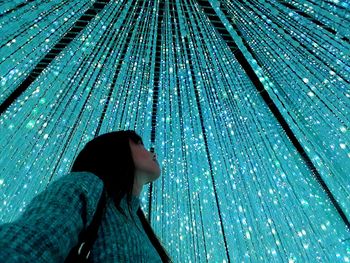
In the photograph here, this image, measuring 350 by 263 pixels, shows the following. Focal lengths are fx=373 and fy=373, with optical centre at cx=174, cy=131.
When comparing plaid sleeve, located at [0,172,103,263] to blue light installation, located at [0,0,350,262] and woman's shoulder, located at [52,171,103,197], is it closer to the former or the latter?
woman's shoulder, located at [52,171,103,197]

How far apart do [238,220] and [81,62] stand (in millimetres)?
2081

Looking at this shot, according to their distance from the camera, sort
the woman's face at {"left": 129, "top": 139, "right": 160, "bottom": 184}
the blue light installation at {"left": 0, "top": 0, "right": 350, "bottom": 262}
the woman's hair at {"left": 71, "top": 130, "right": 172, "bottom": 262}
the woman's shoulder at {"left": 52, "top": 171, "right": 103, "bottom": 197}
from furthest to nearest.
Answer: the blue light installation at {"left": 0, "top": 0, "right": 350, "bottom": 262} → the woman's face at {"left": 129, "top": 139, "right": 160, "bottom": 184} → the woman's hair at {"left": 71, "top": 130, "right": 172, "bottom": 262} → the woman's shoulder at {"left": 52, "top": 171, "right": 103, "bottom": 197}

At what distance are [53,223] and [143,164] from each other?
0.58 metres

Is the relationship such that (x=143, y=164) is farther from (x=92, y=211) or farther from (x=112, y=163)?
(x=92, y=211)

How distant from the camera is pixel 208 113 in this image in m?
3.16

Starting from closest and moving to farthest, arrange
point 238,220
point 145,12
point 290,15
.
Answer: point 290,15, point 145,12, point 238,220

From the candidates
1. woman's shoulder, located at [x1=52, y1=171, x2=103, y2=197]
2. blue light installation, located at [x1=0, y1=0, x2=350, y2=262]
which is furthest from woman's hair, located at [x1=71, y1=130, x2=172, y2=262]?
blue light installation, located at [x1=0, y1=0, x2=350, y2=262]

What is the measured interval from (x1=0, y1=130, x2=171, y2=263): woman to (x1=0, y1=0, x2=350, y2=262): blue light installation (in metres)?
1.18

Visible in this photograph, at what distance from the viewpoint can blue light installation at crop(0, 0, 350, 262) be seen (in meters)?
2.28

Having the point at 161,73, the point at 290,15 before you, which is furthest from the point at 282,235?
the point at 290,15

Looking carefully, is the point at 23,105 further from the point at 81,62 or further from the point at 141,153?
the point at 141,153

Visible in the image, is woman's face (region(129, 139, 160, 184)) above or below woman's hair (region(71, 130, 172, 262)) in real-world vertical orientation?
below

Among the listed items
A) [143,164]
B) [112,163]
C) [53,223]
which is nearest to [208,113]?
[143,164]

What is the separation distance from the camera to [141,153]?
121cm
